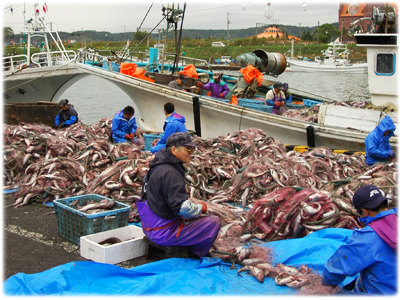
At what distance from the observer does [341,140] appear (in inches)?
353

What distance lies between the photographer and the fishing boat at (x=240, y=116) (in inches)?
352

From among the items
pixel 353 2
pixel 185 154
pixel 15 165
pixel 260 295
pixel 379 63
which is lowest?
pixel 260 295

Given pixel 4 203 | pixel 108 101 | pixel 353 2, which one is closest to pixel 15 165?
pixel 4 203

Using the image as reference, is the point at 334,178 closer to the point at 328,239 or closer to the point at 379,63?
the point at 328,239

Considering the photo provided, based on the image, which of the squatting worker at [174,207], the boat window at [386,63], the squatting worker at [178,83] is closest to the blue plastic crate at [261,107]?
the squatting worker at [178,83]

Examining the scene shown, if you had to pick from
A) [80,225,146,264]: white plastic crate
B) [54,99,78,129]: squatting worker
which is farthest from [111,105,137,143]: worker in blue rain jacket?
[80,225,146,264]: white plastic crate

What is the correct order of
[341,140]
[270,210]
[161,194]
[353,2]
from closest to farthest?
[161,194] < [270,210] < [341,140] < [353,2]

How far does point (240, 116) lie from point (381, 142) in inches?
164

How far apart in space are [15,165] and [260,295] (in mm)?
5152

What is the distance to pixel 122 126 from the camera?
890 centimetres

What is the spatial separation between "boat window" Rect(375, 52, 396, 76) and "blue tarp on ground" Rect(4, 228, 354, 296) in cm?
728

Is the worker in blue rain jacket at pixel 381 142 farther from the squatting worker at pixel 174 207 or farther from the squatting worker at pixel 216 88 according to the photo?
the squatting worker at pixel 216 88

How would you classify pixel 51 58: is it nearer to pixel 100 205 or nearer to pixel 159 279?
pixel 100 205

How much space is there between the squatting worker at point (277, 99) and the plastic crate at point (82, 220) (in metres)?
7.14
